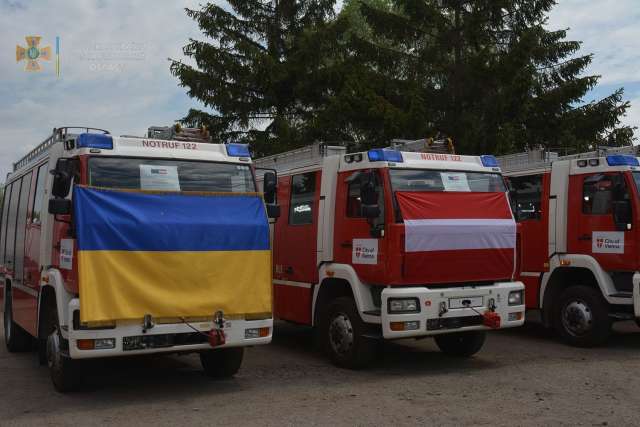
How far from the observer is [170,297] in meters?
7.44

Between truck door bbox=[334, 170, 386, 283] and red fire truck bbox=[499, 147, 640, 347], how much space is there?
9.14ft

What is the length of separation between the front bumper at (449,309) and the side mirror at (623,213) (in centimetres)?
210

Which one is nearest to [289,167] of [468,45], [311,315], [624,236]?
[311,315]

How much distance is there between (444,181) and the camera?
942 cm

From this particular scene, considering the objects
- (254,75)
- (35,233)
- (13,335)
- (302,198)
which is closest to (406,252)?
(302,198)

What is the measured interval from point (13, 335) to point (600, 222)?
29.9ft

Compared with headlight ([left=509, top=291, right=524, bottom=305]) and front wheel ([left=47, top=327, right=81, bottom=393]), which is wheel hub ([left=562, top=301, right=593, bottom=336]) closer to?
headlight ([left=509, top=291, right=524, bottom=305])

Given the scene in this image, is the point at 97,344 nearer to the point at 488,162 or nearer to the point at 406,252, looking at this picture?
the point at 406,252

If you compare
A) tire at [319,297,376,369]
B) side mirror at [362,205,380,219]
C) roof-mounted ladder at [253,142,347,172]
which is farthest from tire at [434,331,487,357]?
roof-mounted ladder at [253,142,347,172]

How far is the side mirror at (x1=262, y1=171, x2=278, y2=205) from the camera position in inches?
339

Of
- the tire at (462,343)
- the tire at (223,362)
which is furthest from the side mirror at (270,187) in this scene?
the tire at (462,343)

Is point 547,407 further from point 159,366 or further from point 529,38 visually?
point 529,38

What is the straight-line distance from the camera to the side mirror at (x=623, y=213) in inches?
408

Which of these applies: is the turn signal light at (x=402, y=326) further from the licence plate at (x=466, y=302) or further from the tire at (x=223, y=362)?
the tire at (x=223, y=362)
